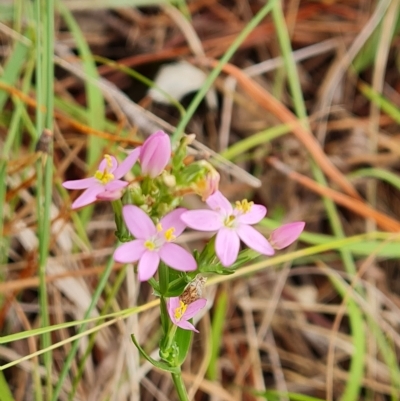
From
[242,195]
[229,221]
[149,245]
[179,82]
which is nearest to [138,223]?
[149,245]

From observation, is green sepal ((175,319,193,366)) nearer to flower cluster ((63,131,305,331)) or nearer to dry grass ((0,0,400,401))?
flower cluster ((63,131,305,331))

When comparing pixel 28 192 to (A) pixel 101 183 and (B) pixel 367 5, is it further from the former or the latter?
(B) pixel 367 5

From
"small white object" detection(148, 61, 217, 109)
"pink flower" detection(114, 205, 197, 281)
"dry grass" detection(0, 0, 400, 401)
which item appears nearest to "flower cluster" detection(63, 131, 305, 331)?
"pink flower" detection(114, 205, 197, 281)

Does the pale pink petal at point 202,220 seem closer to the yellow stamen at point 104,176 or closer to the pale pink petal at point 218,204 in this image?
the pale pink petal at point 218,204

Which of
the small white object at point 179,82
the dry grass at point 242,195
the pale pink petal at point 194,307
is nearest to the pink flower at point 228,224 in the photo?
the pale pink petal at point 194,307

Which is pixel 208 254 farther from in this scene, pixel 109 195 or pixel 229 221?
pixel 109 195

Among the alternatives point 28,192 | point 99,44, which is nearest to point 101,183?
point 28,192
